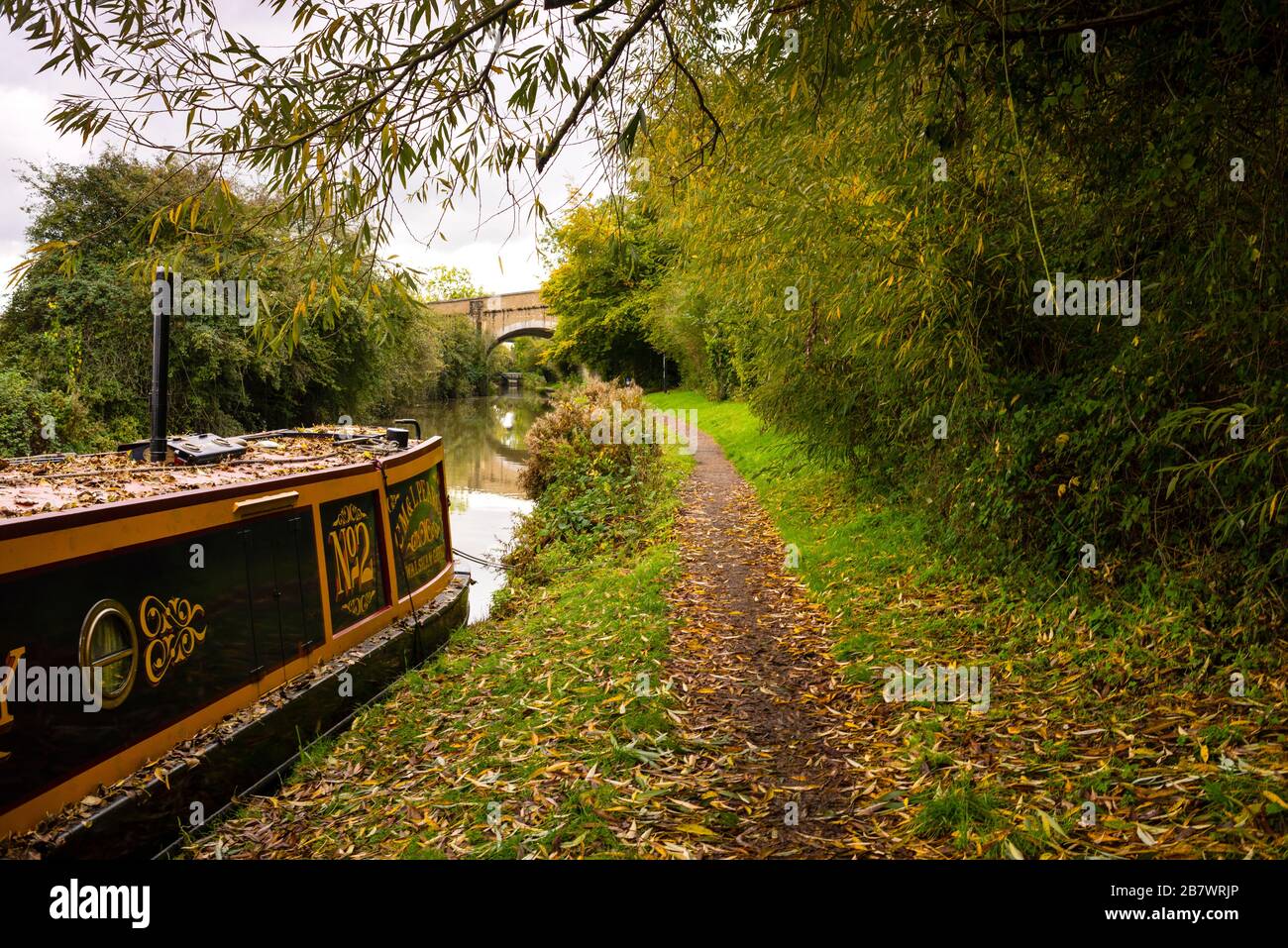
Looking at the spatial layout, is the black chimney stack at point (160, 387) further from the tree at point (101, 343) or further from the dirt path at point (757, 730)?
the tree at point (101, 343)

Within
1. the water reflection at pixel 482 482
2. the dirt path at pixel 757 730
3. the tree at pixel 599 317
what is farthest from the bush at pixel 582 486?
the tree at pixel 599 317

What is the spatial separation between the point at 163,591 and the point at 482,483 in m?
14.2

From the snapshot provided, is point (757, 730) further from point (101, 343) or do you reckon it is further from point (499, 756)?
point (101, 343)

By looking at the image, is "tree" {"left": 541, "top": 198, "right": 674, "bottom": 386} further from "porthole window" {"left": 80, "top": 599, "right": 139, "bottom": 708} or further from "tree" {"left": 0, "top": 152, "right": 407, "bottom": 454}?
"porthole window" {"left": 80, "top": 599, "right": 139, "bottom": 708}

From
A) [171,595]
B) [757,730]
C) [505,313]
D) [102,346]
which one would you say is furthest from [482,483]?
[505,313]

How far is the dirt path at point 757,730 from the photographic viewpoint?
314cm

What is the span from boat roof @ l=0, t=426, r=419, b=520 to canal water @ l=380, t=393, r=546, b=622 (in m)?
2.86

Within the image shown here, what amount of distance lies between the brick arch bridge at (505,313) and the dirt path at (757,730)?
38373 millimetres

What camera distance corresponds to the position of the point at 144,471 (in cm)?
436

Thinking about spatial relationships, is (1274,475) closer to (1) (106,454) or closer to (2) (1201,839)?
(2) (1201,839)

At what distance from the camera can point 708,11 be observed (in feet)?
11.6

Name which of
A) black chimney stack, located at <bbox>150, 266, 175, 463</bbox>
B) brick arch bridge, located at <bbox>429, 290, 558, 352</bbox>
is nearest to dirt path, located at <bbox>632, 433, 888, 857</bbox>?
black chimney stack, located at <bbox>150, 266, 175, 463</bbox>

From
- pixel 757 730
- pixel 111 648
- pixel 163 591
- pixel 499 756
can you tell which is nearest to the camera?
pixel 111 648
